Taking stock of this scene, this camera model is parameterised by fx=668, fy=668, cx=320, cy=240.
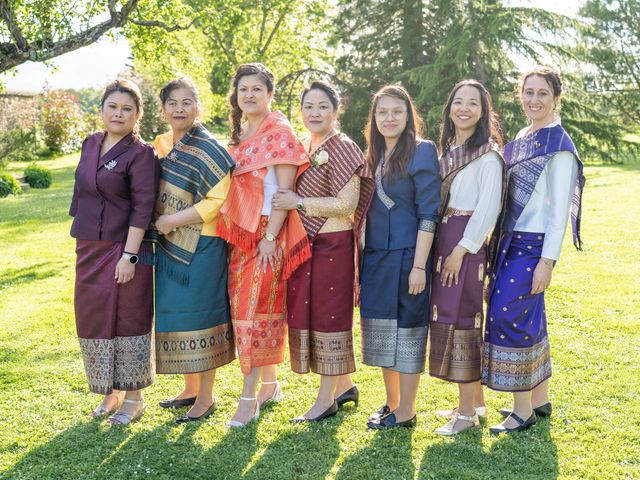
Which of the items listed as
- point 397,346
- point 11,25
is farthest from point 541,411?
point 11,25

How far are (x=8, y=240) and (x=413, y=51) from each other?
409 inches

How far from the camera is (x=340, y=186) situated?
371 centimetres

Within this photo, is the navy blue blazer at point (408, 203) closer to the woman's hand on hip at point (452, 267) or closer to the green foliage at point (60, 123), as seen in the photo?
the woman's hand on hip at point (452, 267)

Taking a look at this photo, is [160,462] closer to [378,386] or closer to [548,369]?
[378,386]

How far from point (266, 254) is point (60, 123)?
24860 millimetres

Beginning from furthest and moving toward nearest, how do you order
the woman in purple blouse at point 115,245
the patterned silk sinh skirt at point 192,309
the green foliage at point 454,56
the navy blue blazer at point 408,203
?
the green foliage at point 454,56 → the patterned silk sinh skirt at point 192,309 → the woman in purple blouse at point 115,245 → the navy blue blazer at point 408,203

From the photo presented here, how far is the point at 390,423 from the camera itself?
12.6ft

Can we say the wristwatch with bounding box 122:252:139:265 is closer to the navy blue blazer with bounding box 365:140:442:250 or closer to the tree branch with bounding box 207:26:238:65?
the navy blue blazer with bounding box 365:140:442:250

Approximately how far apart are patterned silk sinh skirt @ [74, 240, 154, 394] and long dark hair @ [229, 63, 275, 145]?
85cm

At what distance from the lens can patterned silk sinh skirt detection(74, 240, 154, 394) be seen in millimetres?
3760

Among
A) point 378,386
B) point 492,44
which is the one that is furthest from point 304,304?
point 492,44

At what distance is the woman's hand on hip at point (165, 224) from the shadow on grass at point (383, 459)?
158cm

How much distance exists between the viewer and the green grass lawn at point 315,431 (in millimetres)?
3396

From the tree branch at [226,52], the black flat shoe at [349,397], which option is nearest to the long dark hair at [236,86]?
the black flat shoe at [349,397]
